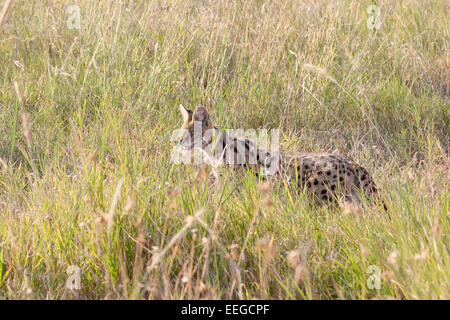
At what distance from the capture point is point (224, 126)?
13.7 feet

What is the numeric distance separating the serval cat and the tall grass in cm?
15

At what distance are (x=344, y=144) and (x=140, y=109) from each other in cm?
156

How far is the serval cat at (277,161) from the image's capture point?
343 centimetres

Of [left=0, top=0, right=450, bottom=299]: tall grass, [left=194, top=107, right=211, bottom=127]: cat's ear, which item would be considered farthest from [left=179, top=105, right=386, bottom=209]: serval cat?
[left=0, top=0, right=450, bottom=299]: tall grass

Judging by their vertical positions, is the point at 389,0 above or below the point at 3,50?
above

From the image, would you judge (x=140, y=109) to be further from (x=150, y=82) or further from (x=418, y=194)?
(x=418, y=194)

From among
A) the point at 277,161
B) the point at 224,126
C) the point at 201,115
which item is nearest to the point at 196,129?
the point at 201,115

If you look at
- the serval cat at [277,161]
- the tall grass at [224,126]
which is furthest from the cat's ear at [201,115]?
the tall grass at [224,126]

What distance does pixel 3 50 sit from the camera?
496 cm

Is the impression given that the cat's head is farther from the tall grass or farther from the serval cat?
the tall grass

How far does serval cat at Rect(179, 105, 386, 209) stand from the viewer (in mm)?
3434

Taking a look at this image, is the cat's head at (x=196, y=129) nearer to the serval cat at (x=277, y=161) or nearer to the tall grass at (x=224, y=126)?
the serval cat at (x=277, y=161)
